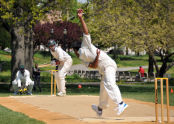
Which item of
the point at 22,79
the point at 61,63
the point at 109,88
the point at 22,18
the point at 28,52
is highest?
the point at 22,18

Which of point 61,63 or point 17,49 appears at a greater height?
point 17,49

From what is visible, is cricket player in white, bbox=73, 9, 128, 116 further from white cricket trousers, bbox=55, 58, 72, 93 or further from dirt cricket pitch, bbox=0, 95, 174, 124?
white cricket trousers, bbox=55, 58, 72, 93

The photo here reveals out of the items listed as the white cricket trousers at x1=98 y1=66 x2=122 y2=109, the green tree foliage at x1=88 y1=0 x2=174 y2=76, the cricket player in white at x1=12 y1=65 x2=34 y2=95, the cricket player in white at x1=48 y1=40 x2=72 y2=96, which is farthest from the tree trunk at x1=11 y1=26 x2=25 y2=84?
the white cricket trousers at x1=98 y1=66 x2=122 y2=109

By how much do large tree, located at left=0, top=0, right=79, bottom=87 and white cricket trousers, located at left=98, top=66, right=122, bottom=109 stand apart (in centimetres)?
1372

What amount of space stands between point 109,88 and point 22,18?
14951mm

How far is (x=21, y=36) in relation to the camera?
2648 cm

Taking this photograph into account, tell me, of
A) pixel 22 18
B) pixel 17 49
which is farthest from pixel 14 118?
pixel 17 49

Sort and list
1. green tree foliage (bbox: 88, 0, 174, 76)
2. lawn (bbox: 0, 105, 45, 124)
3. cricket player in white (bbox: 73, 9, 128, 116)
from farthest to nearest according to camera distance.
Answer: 1. green tree foliage (bbox: 88, 0, 174, 76)
2. cricket player in white (bbox: 73, 9, 128, 116)
3. lawn (bbox: 0, 105, 45, 124)

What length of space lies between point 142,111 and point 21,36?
623 inches

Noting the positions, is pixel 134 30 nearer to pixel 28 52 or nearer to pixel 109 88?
pixel 28 52

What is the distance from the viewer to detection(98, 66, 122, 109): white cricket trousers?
969 centimetres

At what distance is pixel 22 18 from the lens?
23.9 metres

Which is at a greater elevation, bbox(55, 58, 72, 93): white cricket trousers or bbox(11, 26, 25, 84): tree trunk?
bbox(11, 26, 25, 84): tree trunk

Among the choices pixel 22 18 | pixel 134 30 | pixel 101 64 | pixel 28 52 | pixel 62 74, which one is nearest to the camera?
pixel 101 64
